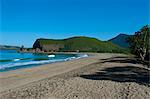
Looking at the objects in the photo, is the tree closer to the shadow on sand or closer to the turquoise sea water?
the turquoise sea water

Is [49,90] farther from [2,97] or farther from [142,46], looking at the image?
[142,46]

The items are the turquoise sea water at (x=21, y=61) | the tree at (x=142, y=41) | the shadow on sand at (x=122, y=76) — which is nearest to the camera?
the shadow on sand at (x=122, y=76)

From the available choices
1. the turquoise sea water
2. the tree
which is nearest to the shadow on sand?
the turquoise sea water

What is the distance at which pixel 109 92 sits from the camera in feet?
44.8

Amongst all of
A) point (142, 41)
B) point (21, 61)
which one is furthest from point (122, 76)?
point (21, 61)

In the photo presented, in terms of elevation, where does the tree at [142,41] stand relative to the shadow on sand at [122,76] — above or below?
above

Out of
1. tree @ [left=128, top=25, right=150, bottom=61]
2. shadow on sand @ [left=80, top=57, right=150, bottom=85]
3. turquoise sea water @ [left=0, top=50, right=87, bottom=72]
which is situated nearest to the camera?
shadow on sand @ [left=80, top=57, right=150, bottom=85]

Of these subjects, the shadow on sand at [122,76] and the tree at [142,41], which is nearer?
the shadow on sand at [122,76]

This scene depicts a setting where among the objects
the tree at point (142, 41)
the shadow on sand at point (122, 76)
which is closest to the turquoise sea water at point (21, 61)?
the shadow on sand at point (122, 76)

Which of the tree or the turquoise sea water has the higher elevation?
the tree

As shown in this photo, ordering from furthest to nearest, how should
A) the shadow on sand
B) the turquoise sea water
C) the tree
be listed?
the tree < the turquoise sea water < the shadow on sand

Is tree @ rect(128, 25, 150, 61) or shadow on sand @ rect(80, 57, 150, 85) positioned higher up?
tree @ rect(128, 25, 150, 61)

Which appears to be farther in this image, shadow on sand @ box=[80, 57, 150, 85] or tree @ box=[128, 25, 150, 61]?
tree @ box=[128, 25, 150, 61]

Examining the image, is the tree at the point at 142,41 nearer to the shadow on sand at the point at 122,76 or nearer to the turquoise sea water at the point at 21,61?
the turquoise sea water at the point at 21,61
